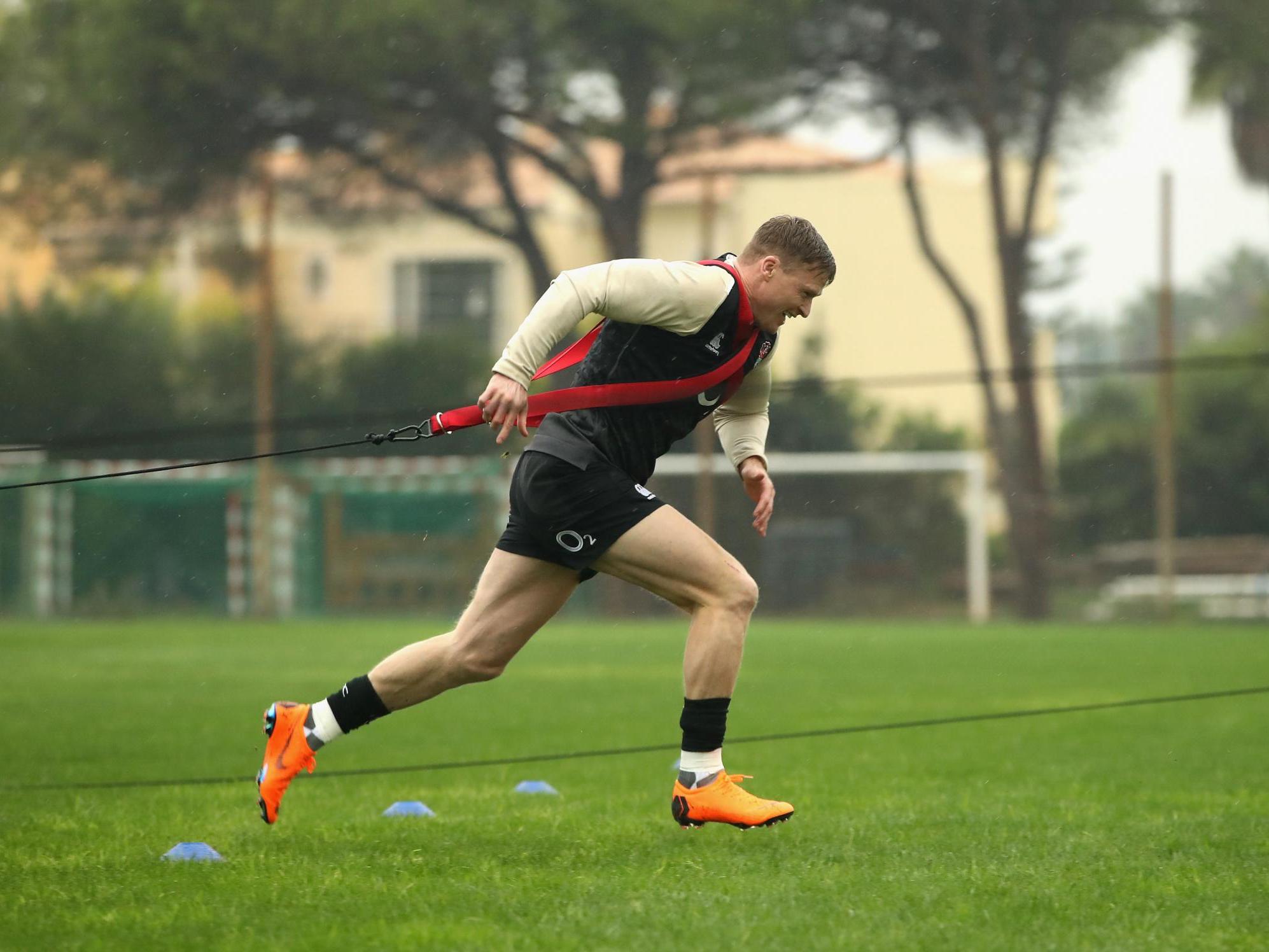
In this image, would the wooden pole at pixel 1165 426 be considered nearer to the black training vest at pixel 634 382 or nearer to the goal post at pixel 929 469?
the goal post at pixel 929 469

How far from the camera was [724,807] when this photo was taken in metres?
4.57

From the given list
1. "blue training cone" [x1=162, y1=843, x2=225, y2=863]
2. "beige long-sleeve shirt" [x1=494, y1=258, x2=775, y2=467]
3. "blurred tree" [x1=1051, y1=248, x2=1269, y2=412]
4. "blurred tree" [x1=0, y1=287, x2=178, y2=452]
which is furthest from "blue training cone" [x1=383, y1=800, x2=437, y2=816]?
"blurred tree" [x1=1051, y1=248, x2=1269, y2=412]

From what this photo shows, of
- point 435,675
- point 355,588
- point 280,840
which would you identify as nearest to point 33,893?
point 280,840

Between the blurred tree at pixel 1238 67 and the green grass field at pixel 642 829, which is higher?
the blurred tree at pixel 1238 67

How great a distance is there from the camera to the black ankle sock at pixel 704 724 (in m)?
4.62

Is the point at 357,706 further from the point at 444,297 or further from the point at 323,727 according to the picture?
the point at 444,297

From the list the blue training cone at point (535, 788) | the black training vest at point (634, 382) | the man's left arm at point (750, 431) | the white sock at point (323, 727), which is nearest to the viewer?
the black training vest at point (634, 382)

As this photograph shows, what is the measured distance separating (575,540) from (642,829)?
84 cm

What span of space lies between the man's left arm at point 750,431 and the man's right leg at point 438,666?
2.19 feet

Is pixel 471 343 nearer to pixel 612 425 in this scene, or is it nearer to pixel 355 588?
pixel 355 588

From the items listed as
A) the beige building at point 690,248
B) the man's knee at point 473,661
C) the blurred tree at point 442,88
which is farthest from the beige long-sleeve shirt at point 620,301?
the blurred tree at point 442,88

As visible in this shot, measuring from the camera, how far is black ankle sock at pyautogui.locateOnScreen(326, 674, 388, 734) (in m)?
4.76

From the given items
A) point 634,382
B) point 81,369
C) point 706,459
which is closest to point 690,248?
point 706,459

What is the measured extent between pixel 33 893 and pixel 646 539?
1631mm
